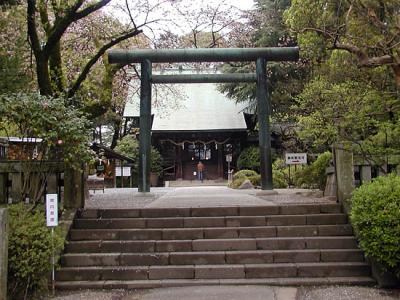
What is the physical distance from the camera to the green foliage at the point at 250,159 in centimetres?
2756

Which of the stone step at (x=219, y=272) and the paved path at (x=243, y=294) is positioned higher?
the stone step at (x=219, y=272)

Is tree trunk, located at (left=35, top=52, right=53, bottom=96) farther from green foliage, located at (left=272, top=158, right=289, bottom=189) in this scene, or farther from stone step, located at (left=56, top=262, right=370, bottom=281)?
green foliage, located at (left=272, top=158, right=289, bottom=189)

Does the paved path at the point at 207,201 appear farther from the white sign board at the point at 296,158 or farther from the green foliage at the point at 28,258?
the white sign board at the point at 296,158

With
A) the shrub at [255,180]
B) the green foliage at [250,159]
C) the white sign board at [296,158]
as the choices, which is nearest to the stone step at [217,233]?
the white sign board at [296,158]

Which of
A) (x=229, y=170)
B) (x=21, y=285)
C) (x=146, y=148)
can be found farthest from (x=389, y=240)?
(x=229, y=170)

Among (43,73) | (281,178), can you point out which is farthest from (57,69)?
(281,178)

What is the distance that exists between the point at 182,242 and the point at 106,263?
1.23 m

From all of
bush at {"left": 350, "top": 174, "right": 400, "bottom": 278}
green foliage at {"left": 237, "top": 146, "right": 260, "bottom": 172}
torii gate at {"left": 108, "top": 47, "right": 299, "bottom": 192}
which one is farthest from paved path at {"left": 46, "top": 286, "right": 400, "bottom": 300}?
green foliage at {"left": 237, "top": 146, "right": 260, "bottom": 172}

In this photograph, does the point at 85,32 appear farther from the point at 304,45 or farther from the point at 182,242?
the point at 182,242

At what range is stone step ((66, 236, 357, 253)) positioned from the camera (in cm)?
688

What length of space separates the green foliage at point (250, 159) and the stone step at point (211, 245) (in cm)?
2045

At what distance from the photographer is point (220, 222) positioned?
745cm

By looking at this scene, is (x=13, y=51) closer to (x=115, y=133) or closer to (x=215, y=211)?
(x=215, y=211)

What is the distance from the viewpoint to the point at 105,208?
7980 mm
